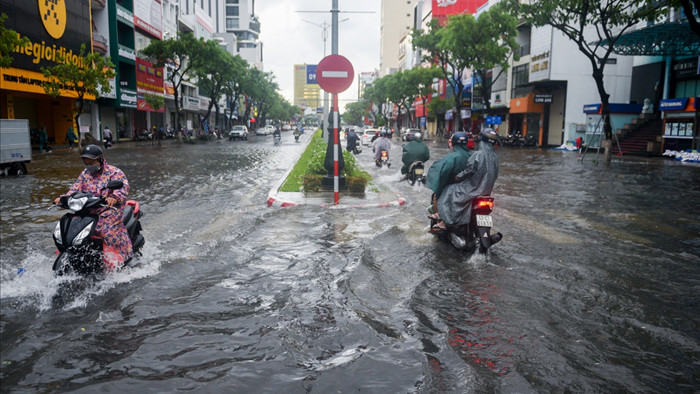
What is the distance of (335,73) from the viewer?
1072cm

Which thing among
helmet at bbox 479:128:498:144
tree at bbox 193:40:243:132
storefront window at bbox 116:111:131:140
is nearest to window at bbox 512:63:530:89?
tree at bbox 193:40:243:132

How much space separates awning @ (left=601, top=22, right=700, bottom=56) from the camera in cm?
2627

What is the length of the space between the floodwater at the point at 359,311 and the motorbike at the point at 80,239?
257mm

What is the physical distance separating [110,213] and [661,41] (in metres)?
29.7

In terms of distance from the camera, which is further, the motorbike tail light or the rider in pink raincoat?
the motorbike tail light

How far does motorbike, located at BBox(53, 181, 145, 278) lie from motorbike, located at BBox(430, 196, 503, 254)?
4.26 metres

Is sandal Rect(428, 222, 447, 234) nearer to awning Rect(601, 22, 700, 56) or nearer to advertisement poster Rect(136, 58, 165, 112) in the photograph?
awning Rect(601, 22, 700, 56)

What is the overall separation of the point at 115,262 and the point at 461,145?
15.2ft

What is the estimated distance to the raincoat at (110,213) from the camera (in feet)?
17.9

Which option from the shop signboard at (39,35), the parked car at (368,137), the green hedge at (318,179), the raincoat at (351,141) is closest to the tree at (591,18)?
the raincoat at (351,141)

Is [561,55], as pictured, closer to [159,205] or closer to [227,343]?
[159,205]

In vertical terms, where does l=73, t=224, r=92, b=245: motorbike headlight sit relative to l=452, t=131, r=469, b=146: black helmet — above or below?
below

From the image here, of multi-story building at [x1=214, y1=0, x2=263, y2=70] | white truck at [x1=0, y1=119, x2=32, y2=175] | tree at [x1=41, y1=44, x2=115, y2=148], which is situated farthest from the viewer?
multi-story building at [x1=214, y1=0, x2=263, y2=70]

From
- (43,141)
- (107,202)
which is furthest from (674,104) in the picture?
(43,141)
